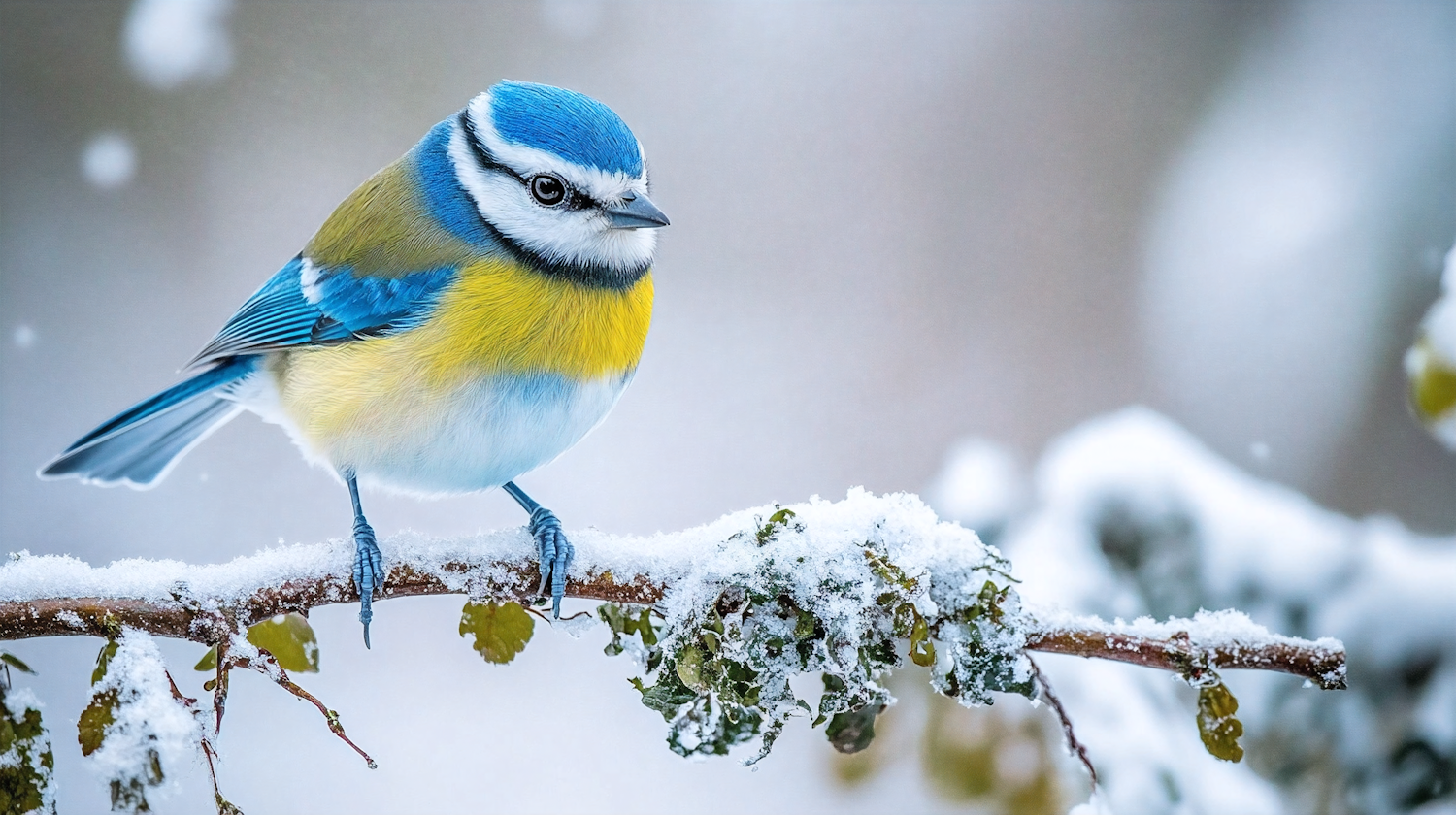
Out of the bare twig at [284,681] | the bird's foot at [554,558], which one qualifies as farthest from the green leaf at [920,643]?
the bare twig at [284,681]

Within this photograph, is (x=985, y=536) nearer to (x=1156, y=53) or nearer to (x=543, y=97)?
(x=543, y=97)

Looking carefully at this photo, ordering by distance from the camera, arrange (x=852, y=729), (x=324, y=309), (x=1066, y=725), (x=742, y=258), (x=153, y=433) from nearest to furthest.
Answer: (x=1066, y=725)
(x=852, y=729)
(x=324, y=309)
(x=153, y=433)
(x=742, y=258)

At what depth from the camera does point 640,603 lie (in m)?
1.05

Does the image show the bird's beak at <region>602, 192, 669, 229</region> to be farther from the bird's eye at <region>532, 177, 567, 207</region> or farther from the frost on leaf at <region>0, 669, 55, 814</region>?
the frost on leaf at <region>0, 669, 55, 814</region>

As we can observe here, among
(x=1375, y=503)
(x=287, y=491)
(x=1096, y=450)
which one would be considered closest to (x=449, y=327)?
(x=1096, y=450)

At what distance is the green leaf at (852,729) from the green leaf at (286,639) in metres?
0.59

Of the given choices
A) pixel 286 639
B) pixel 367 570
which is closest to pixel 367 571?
pixel 367 570

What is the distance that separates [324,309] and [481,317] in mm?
321

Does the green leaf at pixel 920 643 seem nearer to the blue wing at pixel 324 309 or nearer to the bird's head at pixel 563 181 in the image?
the bird's head at pixel 563 181

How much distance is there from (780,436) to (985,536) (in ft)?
5.12

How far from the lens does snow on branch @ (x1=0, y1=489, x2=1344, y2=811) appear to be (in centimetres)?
97

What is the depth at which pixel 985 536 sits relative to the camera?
1.46 metres

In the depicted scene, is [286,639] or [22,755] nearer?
[22,755]

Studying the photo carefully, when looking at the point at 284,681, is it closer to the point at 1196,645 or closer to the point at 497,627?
the point at 497,627
